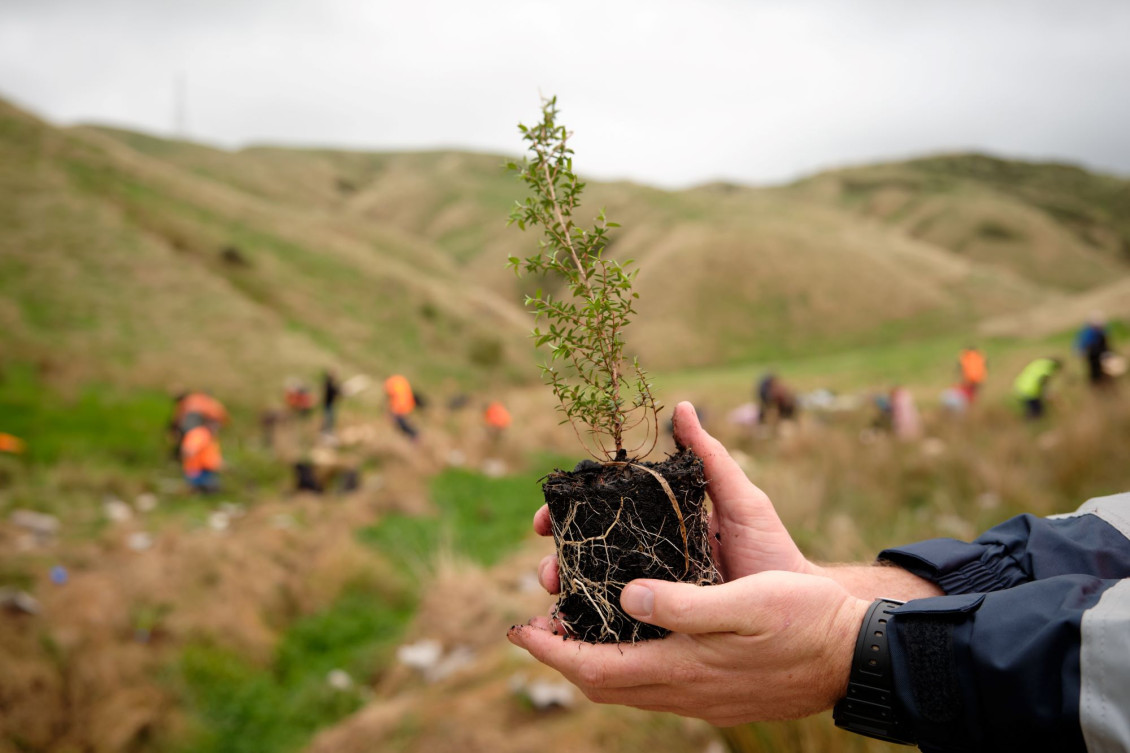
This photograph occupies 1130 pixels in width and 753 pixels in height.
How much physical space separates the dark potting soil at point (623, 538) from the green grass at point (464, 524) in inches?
264

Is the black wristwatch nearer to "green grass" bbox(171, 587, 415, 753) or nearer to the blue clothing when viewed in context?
the blue clothing

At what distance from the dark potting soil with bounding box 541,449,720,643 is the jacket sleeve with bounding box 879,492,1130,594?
2.62 ft

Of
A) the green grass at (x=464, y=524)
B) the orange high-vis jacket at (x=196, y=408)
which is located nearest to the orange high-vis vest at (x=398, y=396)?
the green grass at (x=464, y=524)

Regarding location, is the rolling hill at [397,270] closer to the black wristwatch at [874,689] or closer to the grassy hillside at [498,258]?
the grassy hillside at [498,258]

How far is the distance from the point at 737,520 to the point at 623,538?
1.57 feet

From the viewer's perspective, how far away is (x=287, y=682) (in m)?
6.30

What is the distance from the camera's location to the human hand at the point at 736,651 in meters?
1.68

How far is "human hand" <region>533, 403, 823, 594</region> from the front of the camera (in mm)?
2184

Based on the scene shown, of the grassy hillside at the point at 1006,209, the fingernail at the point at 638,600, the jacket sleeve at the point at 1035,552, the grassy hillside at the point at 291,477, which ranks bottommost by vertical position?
the grassy hillside at the point at 291,477

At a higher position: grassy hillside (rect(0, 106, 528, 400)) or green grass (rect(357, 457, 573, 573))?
grassy hillside (rect(0, 106, 528, 400))

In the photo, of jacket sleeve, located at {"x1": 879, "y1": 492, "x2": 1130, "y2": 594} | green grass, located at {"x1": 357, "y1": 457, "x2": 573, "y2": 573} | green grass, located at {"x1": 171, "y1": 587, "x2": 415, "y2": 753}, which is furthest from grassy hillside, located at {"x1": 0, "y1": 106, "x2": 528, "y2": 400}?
jacket sleeve, located at {"x1": 879, "y1": 492, "x2": 1130, "y2": 594}

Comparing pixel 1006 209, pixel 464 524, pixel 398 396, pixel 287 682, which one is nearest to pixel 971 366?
pixel 464 524

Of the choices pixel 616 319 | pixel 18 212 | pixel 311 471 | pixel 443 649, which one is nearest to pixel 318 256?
pixel 18 212

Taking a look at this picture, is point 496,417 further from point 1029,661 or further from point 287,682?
point 1029,661
